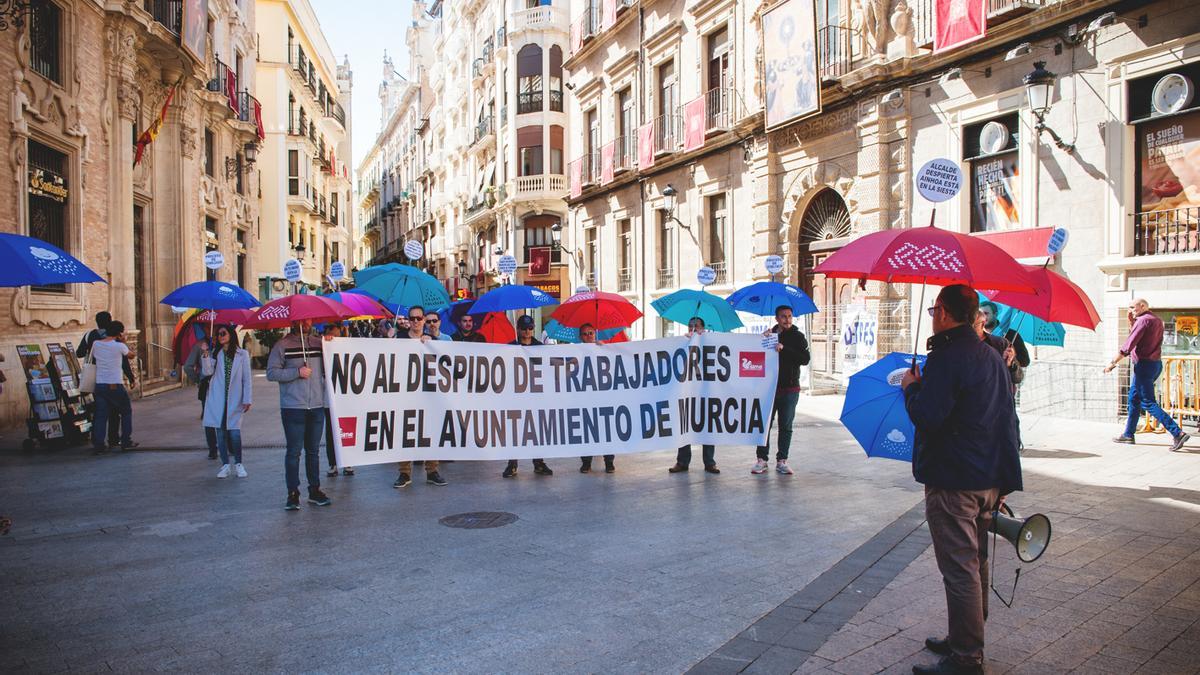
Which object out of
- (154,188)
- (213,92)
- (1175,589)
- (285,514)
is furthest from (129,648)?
(213,92)

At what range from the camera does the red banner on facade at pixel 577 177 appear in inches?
1281

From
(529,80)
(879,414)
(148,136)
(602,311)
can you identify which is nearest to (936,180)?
(879,414)

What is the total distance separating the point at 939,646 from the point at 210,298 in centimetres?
983

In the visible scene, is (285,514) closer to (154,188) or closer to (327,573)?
(327,573)

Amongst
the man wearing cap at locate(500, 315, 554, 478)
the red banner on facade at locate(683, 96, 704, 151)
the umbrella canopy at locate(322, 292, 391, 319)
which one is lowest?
the man wearing cap at locate(500, 315, 554, 478)

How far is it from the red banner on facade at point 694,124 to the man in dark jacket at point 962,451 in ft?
66.4

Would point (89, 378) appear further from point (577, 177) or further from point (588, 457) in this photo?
point (577, 177)

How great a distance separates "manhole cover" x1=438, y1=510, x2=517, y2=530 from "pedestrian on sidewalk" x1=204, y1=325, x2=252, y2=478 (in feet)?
11.4

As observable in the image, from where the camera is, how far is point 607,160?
29.8m

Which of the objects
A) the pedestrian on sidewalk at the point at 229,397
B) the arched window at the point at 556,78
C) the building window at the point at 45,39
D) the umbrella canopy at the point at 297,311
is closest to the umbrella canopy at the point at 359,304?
the umbrella canopy at the point at 297,311

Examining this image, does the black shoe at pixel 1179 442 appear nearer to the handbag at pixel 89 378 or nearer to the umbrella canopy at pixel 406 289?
the umbrella canopy at pixel 406 289

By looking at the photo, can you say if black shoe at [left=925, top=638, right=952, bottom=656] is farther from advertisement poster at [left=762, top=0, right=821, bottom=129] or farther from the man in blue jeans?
advertisement poster at [left=762, top=0, right=821, bottom=129]

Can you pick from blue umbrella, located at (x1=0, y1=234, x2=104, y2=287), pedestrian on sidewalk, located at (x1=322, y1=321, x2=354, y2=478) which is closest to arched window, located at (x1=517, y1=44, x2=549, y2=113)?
pedestrian on sidewalk, located at (x1=322, y1=321, x2=354, y2=478)

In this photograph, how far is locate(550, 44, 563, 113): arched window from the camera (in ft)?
133
